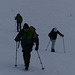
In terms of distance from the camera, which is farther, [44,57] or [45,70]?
[44,57]

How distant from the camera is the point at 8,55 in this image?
11.3m

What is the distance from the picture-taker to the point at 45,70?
29.9 feet

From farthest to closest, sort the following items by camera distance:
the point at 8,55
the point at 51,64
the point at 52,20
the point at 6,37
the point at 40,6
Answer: the point at 40,6 < the point at 52,20 < the point at 6,37 < the point at 8,55 < the point at 51,64

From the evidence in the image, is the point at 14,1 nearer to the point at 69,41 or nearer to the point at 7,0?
the point at 7,0

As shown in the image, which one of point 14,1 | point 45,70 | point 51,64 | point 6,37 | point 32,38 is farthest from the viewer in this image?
point 14,1

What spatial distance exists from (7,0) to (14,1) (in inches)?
68.0

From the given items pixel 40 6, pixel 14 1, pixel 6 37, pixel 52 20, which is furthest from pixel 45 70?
pixel 14 1

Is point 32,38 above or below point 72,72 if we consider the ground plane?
above

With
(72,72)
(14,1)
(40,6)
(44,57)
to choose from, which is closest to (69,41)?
(44,57)

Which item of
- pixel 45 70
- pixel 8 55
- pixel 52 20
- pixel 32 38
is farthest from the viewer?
pixel 52 20

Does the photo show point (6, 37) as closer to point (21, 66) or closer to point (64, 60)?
point (64, 60)

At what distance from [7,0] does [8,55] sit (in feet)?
127

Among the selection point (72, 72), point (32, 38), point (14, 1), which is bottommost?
point (72, 72)

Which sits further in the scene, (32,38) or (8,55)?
(8,55)
